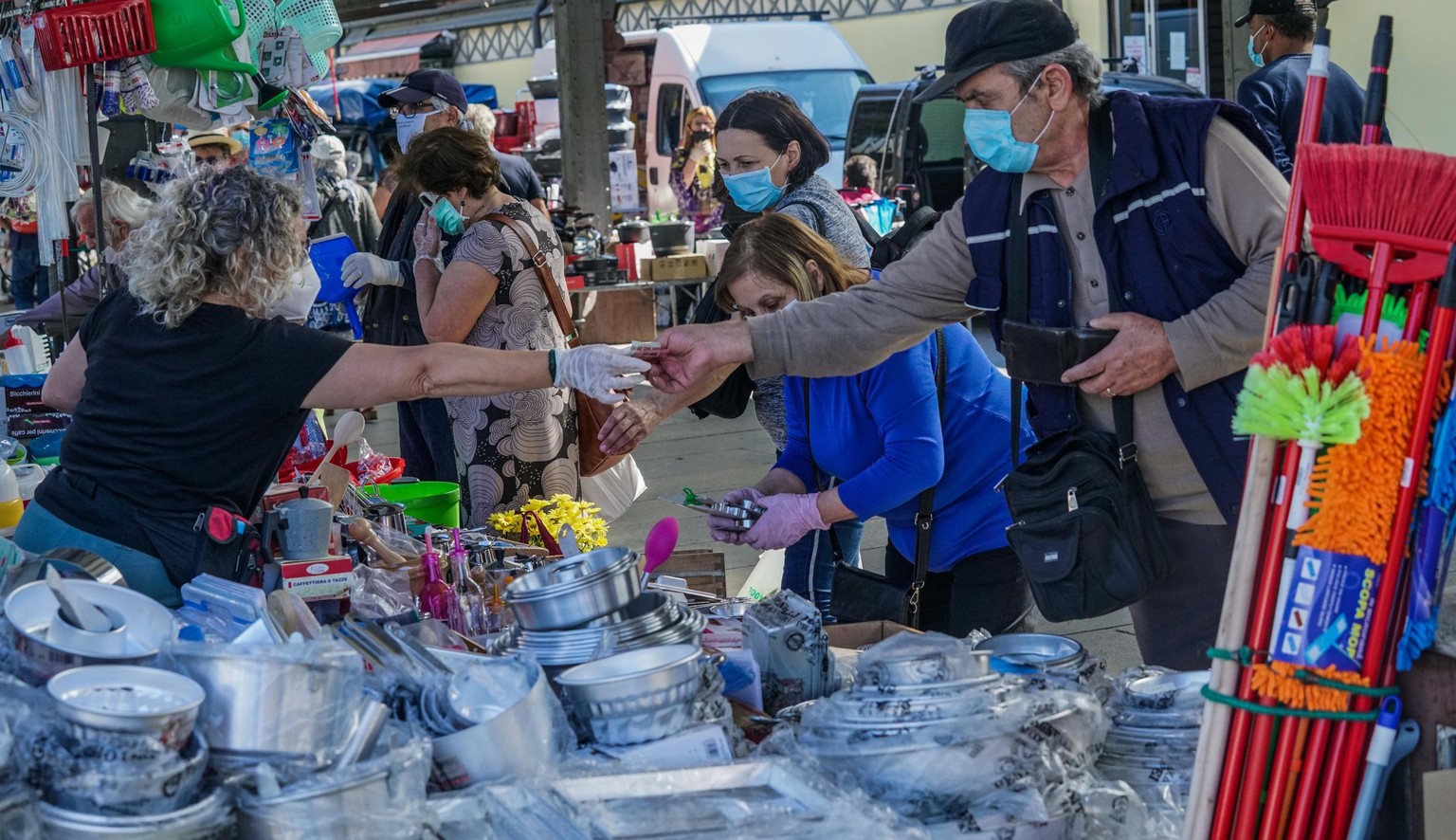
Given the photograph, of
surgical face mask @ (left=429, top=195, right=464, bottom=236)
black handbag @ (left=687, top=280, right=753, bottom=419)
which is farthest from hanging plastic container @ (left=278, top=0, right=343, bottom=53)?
black handbag @ (left=687, top=280, right=753, bottom=419)

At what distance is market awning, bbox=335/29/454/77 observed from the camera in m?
31.8

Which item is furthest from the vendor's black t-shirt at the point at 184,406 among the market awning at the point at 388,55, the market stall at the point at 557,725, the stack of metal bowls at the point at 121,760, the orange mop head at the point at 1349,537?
the market awning at the point at 388,55

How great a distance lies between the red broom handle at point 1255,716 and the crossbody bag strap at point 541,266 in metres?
3.10

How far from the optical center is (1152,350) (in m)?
2.53

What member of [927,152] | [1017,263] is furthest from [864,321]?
[927,152]

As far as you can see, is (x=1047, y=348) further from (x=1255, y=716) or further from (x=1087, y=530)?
(x=1255, y=716)

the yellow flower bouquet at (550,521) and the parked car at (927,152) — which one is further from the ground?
the parked car at (927,152)

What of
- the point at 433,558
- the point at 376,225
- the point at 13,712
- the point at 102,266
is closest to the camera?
the point at 13,712

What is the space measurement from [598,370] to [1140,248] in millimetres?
1114

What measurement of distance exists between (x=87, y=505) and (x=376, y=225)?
7.06 meters

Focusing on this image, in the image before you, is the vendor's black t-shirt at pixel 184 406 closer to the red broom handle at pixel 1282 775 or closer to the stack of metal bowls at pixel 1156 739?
the stack of metal bowls at pixel 1156 739

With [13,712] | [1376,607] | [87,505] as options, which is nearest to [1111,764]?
[1376,607]

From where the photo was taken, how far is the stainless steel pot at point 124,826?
150cm

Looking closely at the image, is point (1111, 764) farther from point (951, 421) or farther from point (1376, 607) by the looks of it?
point (951, 421)
